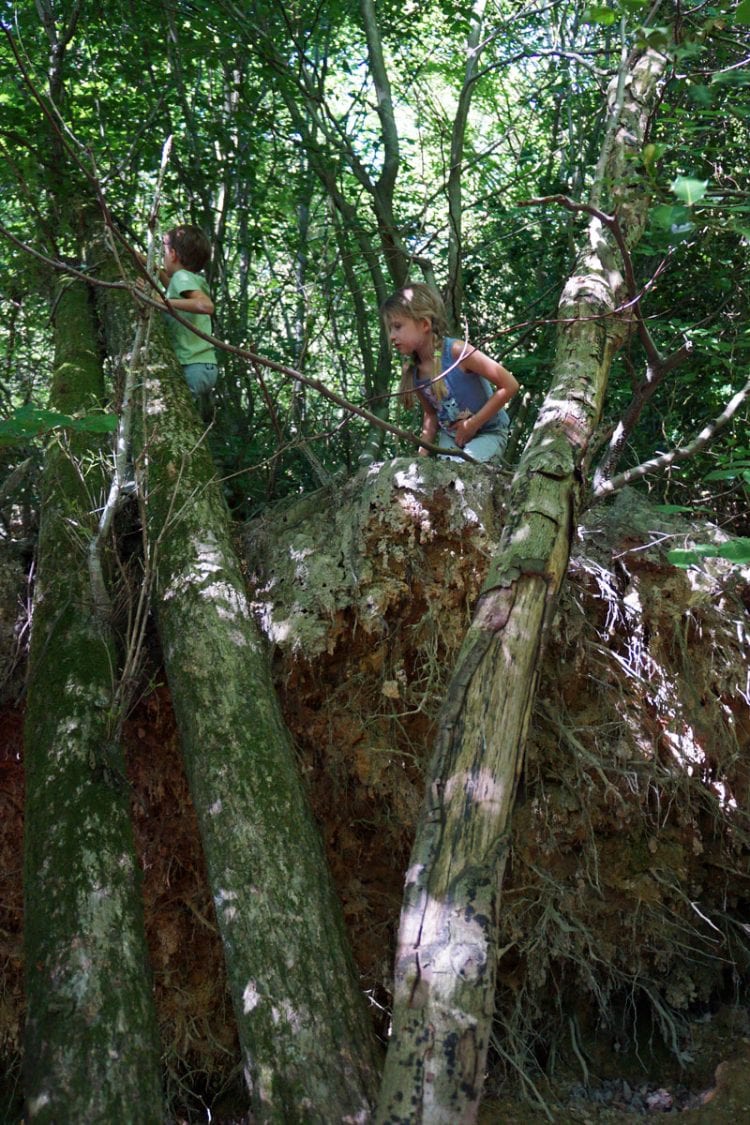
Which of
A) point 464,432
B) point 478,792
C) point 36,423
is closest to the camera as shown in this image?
point 478,792

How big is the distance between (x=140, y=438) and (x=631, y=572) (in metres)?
2.15

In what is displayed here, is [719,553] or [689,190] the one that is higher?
[689,190]

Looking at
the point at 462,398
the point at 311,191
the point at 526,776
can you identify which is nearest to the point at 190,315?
the point at 462,398

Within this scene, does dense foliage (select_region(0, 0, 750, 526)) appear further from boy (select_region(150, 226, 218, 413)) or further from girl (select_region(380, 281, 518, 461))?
girl (select_region(380, 281, 518, 461))

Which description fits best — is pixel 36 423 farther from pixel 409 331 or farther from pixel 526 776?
pixel 526 776

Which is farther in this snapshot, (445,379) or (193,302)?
(193,302)

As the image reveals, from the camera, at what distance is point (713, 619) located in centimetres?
376

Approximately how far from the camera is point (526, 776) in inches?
140

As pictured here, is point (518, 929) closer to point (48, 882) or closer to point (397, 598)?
point (397, 598)

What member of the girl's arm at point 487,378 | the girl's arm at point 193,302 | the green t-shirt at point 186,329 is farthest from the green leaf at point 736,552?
the green t-shirt at point 186,329

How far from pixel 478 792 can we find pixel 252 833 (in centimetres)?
75

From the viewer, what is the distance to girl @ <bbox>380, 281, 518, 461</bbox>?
3834 mm

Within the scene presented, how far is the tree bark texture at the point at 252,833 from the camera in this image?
2184mm

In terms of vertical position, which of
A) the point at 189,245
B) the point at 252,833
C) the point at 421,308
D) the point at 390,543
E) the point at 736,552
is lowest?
the point at 252,833
